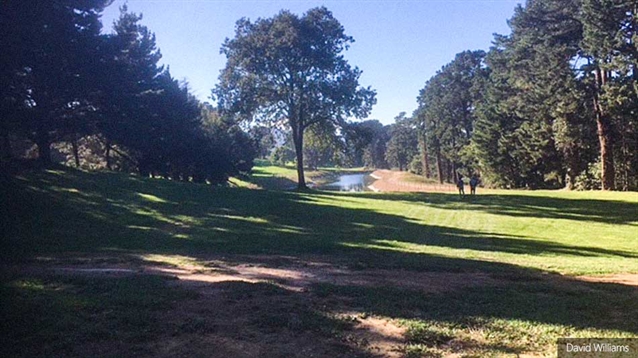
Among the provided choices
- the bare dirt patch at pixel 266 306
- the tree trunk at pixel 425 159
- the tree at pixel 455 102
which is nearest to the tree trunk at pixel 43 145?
the bare dirt patch at pixel 266 306

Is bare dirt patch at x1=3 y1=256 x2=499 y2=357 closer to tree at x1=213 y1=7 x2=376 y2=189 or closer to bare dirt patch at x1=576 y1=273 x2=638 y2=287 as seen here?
bare dirt patch at x1=576 y1=273 x2=638 y2=287

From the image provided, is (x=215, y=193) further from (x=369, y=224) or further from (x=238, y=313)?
(x=238, y=313)

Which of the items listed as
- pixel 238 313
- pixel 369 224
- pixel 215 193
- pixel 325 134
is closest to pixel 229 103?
pixel 325 134

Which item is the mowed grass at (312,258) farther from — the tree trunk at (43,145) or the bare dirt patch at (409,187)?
the bare dirt patch at (409,187)

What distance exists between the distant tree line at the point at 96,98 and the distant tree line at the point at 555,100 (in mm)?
27799

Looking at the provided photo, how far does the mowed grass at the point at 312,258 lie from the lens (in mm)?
5247

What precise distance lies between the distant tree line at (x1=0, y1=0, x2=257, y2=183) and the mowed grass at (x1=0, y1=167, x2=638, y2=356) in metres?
4.08

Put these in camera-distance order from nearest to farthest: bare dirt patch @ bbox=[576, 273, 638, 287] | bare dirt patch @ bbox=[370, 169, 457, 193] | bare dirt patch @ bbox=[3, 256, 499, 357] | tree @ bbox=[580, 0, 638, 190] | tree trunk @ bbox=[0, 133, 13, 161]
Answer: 1. bare dirt patch @ bbox=[3, 256, 499, 357]
2. bare dirt patch @ bbox=[576, 273, 638, 287]
3. tree trunk @ bbox=[0, 133, 13, 161]
4. tree @ bbox=[580, 0, 638, 190]
5. bare dirt patch @ bbox=[370, 169, 457, 193]

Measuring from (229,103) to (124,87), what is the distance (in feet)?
30.5

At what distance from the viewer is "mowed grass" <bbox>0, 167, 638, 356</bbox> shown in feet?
17.2

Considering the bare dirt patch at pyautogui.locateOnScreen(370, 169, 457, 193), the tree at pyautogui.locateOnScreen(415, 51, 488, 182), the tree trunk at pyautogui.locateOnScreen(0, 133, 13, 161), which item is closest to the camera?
the tree trunk at pyautogui.locateOnScreen(0, 133, 13, 161)

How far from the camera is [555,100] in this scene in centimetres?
3928

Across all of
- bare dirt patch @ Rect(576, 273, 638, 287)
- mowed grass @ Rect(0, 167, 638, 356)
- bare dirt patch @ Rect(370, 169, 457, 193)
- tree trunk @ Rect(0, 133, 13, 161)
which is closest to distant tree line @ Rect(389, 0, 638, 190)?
bare dirt patch @ Rect(370, 169, 457, 193)

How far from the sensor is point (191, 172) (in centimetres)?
4153
